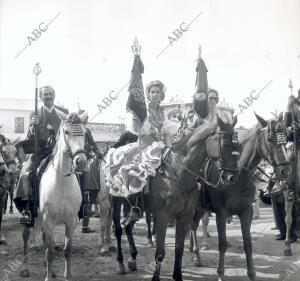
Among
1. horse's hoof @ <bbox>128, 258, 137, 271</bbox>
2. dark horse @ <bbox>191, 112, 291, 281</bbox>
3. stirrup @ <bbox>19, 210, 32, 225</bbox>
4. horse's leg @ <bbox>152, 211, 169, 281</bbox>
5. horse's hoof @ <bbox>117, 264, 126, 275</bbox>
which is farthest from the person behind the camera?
horse's hoof @ <bbox>128, 258, 137, 271</bbox>

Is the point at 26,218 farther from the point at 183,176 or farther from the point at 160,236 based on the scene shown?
the point at 183,176

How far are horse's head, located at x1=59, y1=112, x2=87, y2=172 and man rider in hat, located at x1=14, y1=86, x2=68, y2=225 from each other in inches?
40.6

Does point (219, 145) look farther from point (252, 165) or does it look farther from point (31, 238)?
point (31, 238)

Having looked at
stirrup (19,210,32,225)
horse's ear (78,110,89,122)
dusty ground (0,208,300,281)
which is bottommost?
dusty ground (0,208,300,281)

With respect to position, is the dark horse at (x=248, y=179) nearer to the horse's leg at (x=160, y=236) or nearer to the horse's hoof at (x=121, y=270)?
the horse's leg at (x=160, y=236)

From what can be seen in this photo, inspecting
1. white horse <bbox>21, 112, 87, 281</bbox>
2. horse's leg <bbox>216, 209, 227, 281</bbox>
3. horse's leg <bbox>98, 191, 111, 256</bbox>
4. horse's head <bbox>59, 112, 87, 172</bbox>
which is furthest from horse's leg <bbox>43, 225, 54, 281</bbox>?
horse's leg <bbox>216, 209, 227, 281</bbox>

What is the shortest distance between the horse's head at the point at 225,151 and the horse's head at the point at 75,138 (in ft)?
6.70

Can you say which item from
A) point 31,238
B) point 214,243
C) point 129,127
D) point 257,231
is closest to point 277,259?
point 214,243

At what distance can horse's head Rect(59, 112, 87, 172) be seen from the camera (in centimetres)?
608

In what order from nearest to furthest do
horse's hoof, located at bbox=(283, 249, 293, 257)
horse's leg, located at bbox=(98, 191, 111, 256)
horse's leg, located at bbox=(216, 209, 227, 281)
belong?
horse's leg, located at bbox=(216, 209, 227, 281) → horse's hoof, located at bbox=(283, 249, 293, 257) → horse's leg, located at bbox=(98, 191, 111, 256)

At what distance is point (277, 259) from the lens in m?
8.49

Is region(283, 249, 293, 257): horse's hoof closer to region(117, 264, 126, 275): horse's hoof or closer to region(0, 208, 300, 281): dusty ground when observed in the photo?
region(0, 208, 300, 281): dusty ground

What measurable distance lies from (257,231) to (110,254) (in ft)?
17.8

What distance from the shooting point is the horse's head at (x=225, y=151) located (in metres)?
5.88
